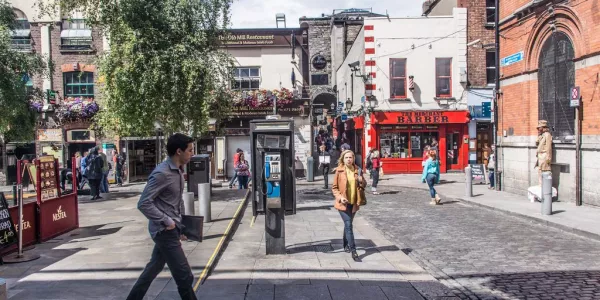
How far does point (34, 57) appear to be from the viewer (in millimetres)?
14430

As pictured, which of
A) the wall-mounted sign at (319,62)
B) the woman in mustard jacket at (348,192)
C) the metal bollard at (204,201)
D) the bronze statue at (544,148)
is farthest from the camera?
the wall-mounted sign at (319,62)

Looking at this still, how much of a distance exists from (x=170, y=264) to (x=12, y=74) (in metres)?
11.7

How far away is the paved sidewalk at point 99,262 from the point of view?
5.80 meters

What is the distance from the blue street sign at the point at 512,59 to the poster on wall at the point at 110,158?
16267 mm

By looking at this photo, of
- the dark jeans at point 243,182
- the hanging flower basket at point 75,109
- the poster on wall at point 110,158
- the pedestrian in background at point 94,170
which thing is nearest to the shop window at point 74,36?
the hanging flower basket at point 75,109

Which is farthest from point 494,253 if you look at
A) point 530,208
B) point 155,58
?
point 155,58

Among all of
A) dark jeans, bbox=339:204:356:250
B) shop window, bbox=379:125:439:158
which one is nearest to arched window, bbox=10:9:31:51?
shop window, bbox=379:125:439:158

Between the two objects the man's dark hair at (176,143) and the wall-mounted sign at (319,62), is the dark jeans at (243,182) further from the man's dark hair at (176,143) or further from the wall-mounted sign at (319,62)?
the wall-mounted sign at (319,62)

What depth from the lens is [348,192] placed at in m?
7.48

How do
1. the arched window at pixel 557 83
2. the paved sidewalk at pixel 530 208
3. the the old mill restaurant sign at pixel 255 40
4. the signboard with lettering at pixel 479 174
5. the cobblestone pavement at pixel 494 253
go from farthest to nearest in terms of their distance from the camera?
the the old mill restaurant sign at pixel 255 40 → the signboard with lettering at pixel 479 174 → the arched window at pixel 557 83 → the paved sidewalk at pixel 530 208 → the cobblestone pavement at pixel 494 253

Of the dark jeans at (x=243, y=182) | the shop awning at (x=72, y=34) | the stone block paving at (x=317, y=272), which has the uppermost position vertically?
the shop awning at (x=72, y=34)

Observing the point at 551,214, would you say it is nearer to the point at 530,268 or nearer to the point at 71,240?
the point at 530,268

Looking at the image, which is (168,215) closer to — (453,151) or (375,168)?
(375,168)

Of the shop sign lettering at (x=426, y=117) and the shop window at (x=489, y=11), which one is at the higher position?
the shop window at (x=489, y=11)
